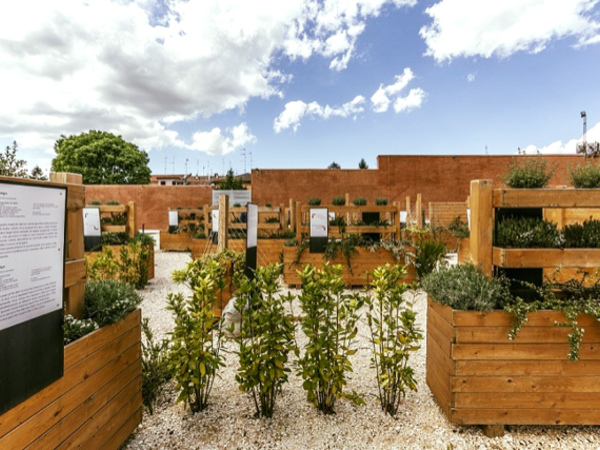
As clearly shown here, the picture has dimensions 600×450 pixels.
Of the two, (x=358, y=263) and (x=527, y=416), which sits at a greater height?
(x=358, y=263)

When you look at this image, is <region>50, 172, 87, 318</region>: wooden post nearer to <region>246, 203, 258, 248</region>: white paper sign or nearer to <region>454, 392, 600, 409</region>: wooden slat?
<region>246, 203, 258, 248</region>: white paper sign

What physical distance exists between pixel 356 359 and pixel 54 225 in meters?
2.93

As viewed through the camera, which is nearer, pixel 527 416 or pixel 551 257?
pixel 527 416

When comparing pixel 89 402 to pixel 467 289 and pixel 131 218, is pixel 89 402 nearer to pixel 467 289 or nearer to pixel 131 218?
pixel 467 289

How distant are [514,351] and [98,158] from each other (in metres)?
34.0

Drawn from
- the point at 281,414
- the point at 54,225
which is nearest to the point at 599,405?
the point at 281,414

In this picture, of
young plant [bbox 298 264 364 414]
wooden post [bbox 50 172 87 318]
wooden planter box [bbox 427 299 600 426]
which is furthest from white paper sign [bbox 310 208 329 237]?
wooden post [bbox 50 172 87 318]

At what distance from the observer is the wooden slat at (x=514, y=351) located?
2.12m

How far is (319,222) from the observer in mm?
6117

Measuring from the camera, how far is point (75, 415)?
1644mm

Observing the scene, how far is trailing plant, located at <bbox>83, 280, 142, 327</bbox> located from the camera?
196 cm

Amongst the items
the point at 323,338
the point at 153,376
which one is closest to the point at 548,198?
the point at 323,338

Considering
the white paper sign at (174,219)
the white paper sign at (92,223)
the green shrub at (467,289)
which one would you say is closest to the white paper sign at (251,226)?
the green shrub at (467,289)

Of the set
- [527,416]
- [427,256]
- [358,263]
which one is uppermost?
[427,256]
